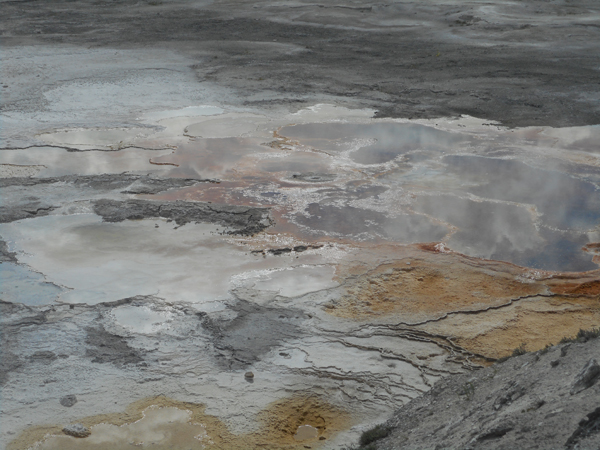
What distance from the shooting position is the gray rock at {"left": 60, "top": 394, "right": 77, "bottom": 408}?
5500 millimetres

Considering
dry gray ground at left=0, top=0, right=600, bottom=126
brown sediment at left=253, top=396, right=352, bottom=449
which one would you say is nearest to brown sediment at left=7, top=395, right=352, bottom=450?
brown sediment at left=253, top=396, right=352, bottom=449

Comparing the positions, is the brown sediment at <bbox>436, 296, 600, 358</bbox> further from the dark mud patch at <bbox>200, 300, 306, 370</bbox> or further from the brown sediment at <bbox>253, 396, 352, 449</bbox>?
the brown sediment at <bbox>253, 396, 352, 449</bbox>

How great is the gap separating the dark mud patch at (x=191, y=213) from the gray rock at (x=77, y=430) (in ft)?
12.9

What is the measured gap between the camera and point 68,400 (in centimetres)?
554

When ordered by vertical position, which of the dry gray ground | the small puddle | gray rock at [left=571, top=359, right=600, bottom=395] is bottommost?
the small puddle

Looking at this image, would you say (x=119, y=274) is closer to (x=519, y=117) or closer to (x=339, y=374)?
(x=339, y=374)

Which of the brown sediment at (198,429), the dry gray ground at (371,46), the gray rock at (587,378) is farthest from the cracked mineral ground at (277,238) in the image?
the gray rock at (587,378)

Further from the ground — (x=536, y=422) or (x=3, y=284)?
(x=536, y=422)

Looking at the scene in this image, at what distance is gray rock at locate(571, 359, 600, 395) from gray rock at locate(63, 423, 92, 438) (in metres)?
3.68

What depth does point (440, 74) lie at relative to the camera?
17.2 m

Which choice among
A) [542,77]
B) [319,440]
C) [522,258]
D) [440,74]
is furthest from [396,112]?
[319,440]

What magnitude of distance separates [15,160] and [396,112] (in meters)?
7.88

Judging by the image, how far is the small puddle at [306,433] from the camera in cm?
524

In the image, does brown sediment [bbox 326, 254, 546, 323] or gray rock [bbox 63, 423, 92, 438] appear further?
brown sediment [bbox 326, 254, 546, 323]
